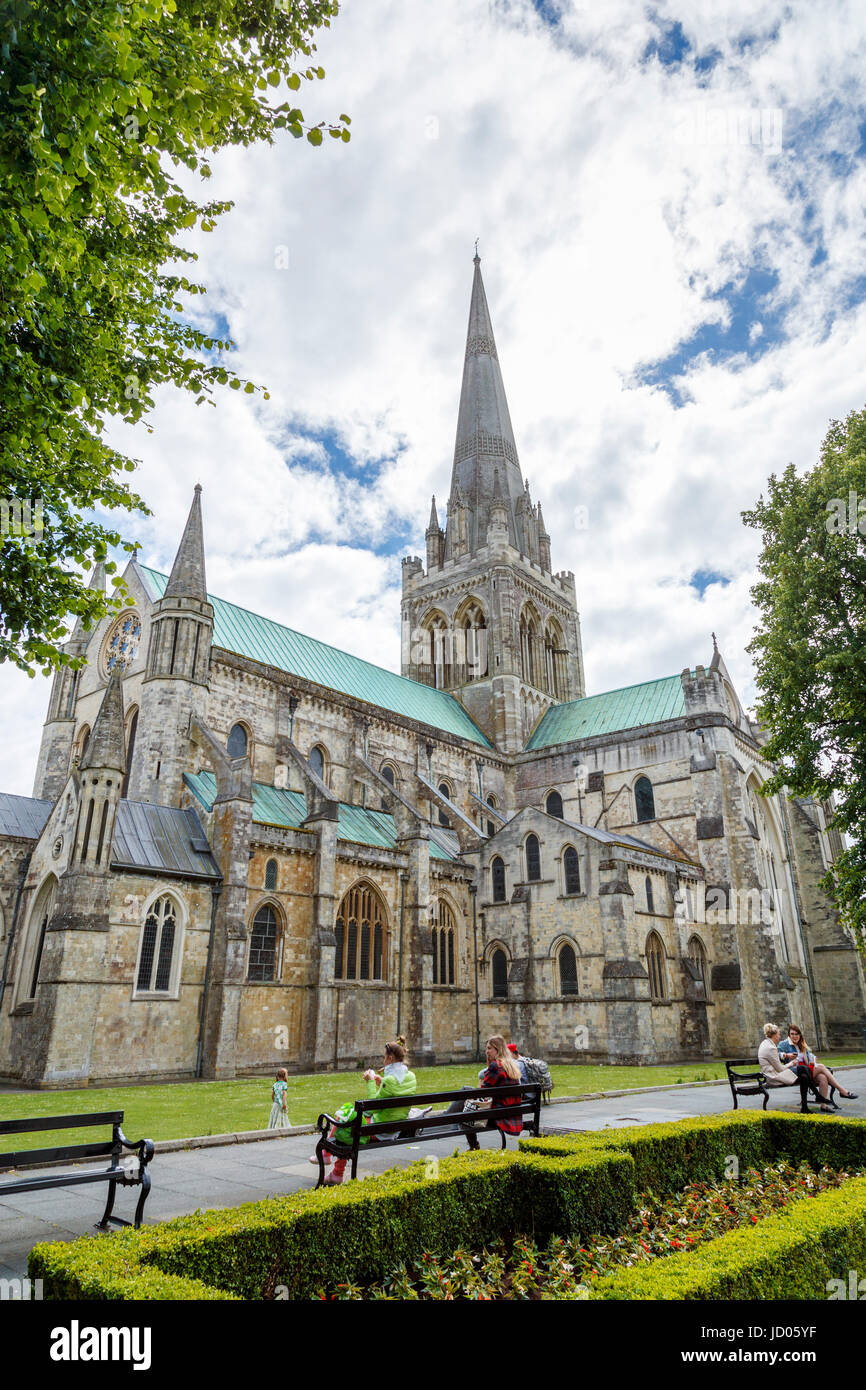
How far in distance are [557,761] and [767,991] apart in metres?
14.1

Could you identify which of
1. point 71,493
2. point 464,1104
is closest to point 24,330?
point 71,493

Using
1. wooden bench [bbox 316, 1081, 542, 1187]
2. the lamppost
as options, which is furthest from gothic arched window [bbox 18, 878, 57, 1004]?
the lamppost

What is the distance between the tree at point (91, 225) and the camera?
6.79m

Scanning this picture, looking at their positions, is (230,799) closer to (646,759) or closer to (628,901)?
(628,901)

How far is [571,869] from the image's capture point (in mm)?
28297

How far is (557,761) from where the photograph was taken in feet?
130

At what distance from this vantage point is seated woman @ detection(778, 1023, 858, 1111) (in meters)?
12.4

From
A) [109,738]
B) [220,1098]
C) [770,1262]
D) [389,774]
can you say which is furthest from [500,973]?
[770,1262]

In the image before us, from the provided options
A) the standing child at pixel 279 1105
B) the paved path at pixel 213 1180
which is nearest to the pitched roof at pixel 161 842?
the standing child at pixel 279 1105

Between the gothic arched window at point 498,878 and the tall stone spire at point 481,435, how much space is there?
2338 centimetres

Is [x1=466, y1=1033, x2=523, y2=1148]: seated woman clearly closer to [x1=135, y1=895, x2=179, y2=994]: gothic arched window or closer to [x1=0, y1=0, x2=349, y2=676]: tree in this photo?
[x1=0, y1=0, x2=349, y2=676]: tree

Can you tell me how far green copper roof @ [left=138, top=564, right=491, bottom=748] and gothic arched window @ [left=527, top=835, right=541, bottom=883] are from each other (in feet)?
28.8

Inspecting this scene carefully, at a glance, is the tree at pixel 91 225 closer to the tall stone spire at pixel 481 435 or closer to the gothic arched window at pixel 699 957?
the gothic arched window at pixel 699 957

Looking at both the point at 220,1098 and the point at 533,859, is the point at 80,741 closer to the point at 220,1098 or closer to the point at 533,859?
the point at 220,1098
